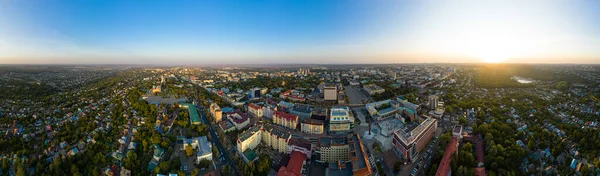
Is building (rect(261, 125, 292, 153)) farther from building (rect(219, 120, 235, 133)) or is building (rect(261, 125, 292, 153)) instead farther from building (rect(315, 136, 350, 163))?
building (rect(219, 120, 235, 133))

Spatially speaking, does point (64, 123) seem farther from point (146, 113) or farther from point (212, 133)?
point (212, 133)

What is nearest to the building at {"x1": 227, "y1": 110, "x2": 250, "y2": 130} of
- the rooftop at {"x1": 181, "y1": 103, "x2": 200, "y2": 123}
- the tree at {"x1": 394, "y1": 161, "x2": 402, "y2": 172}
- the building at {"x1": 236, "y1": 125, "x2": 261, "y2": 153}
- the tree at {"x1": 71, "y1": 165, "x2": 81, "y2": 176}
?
the rooftop at {"x1": 181, "y1": 103, "x2": 200, "y2": 123}

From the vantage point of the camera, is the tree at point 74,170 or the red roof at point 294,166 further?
the tree at point 74,170

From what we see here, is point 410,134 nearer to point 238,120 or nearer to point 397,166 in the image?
point 397,166

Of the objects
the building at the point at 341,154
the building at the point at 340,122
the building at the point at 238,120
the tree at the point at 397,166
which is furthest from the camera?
the building at the point at 238,120

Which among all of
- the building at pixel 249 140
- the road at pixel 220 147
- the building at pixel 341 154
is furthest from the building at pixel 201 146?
the building at pixel 341 154

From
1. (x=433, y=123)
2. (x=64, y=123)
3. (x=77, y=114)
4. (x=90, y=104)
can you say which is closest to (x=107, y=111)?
(x=77, y=114)

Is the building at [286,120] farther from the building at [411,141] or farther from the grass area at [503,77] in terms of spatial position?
the grass area at [503,77]
